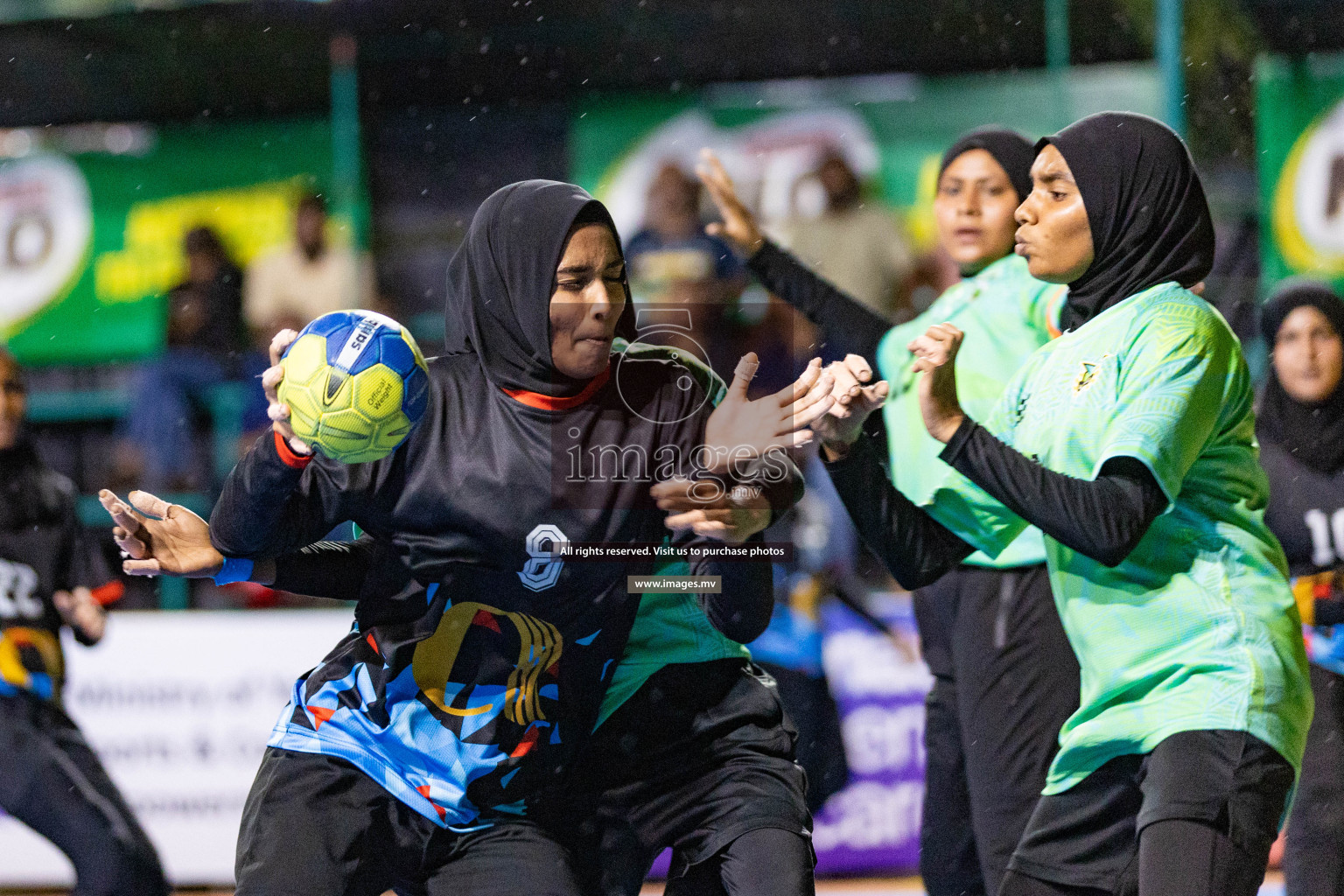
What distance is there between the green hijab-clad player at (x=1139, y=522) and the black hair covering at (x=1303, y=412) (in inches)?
77.4

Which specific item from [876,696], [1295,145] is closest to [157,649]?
[876,696]

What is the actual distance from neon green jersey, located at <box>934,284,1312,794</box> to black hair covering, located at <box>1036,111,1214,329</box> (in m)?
0.08

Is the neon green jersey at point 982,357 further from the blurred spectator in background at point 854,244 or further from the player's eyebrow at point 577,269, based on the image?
the blurred spectator in background at point 854,244

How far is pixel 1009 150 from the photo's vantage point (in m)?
4.15

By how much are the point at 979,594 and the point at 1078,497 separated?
1.25m

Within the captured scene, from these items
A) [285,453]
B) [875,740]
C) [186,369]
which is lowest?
[875,740]

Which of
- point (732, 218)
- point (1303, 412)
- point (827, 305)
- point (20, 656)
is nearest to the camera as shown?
point (827, 305)

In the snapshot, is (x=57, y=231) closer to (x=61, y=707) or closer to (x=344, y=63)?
(x=344, y=63)

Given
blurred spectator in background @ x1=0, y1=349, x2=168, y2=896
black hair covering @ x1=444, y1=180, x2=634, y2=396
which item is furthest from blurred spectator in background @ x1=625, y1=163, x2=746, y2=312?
black hair covering @ x1=444, y1=180, x2=634, y2=396

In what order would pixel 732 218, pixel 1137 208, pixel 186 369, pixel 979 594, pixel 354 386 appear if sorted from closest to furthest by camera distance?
pixel 354 386 → pixel 1137 208 → pixel 979 594 → pixel 732 218 → pixel 186 369

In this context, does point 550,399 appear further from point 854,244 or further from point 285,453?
point 854,244

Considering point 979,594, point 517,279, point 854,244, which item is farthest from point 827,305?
point 854,244

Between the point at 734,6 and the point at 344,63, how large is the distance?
2.39m

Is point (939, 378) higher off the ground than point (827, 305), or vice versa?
point (827, 305)
